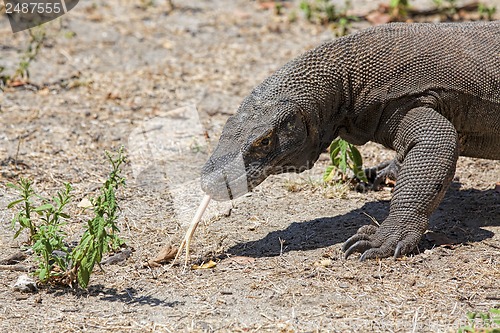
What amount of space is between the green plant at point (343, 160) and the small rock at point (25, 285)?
231 cm

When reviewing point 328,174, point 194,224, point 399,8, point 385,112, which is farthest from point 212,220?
point 399,8

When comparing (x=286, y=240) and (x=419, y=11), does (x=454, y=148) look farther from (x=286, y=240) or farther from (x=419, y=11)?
(x=419, y=11)

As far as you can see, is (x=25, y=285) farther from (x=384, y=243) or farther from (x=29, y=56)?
(x=29, y=56)

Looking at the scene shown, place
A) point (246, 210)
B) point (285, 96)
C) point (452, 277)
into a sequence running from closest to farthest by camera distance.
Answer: point (452, 277), point (285, 96), point (246, 210)

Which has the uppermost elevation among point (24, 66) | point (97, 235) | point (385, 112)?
point (385, 112)

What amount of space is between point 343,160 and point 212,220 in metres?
1.02

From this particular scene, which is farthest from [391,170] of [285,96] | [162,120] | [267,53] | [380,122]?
[267,53]

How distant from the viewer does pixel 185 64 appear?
27.2ft

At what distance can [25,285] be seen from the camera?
13.3 feet

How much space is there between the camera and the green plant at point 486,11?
28.0 ft

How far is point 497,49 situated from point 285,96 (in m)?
1.41

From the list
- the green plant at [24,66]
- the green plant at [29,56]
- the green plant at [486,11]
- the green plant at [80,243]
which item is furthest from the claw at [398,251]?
the green plant at [486,11]

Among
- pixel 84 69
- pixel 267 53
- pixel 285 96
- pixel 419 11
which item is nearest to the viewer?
pixel 285 96

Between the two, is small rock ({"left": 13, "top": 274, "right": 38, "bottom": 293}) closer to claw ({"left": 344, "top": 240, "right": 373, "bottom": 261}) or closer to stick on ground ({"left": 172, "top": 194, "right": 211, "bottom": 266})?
stick on ground ({"left": 172, "top": 194, "right": 211, "bottom": 266})
